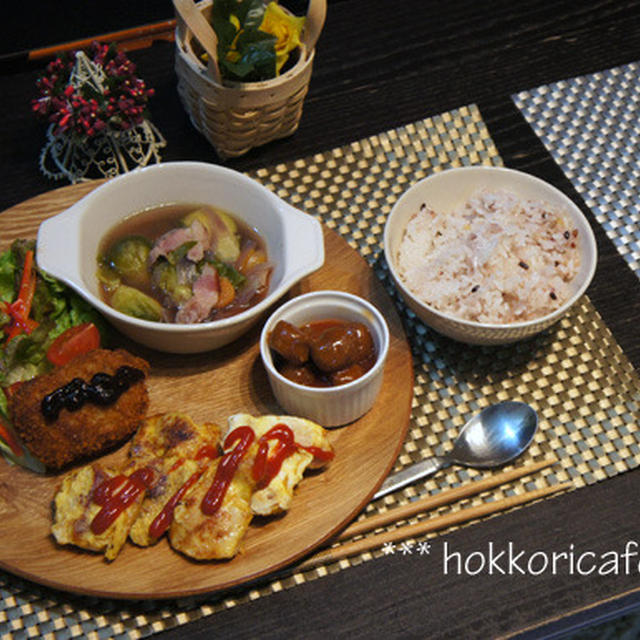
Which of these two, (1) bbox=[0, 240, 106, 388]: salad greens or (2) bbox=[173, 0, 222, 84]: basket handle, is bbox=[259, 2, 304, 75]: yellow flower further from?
(1) bbox=[0, 240, 106, 388]: salad greens

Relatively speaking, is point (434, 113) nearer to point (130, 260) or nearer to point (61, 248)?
point (130, 260)

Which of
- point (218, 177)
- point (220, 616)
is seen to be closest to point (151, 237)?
point (218, 177)

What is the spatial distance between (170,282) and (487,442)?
124cm

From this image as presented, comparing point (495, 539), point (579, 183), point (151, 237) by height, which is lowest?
point (495, 539)

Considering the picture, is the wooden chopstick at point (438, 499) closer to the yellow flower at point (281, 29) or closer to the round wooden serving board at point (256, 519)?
the round wooden serving board at point (256, 519)

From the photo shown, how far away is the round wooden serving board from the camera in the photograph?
7.79 feet

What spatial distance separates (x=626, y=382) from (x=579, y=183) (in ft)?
3.25

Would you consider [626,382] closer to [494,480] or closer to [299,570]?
[494,480]

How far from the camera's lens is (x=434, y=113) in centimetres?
377

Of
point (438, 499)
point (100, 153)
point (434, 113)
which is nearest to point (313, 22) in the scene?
point (434, 113)

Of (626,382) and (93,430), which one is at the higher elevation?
(93,430)

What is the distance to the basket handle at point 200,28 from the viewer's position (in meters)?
2.87

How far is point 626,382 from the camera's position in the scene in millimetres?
2957

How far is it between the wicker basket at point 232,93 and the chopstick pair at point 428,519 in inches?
65.3
